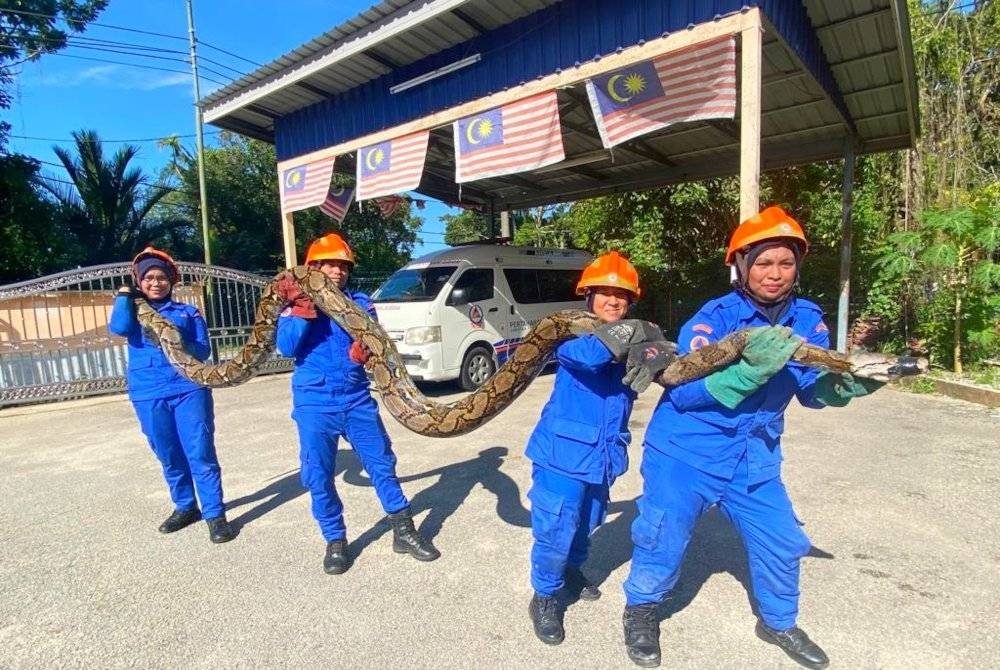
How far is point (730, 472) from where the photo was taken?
212 centimetres

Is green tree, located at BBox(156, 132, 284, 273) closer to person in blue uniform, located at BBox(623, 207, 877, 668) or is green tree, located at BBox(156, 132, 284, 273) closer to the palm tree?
the palm tree

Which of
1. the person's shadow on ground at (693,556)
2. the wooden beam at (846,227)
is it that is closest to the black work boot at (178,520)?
the person's shadow on ground at (693,556)

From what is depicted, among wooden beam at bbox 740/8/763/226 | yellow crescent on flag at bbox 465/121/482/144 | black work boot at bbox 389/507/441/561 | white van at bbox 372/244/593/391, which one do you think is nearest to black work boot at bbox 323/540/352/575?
black work boot at bbox 389/507/441/561

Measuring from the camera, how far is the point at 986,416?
596 centimetres

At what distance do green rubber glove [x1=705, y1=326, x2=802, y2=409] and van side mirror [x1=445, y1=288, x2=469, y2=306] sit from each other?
20.7ft

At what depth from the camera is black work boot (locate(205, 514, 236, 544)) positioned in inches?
138

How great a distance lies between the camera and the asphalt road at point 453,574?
2396 millimetres

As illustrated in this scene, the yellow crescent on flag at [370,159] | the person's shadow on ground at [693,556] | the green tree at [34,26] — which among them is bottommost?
the person's shadow on ground at [693,556]

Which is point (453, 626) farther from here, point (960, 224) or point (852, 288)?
point (852, 288)

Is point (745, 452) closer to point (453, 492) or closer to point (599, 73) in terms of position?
point (453, 492)

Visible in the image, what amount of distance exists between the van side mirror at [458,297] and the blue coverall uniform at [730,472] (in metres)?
6.11

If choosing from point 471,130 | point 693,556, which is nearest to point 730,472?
point 693,556

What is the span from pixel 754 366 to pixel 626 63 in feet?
16.4

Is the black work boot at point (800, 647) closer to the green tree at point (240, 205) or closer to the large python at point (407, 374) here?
the large python at point (407, 374)
